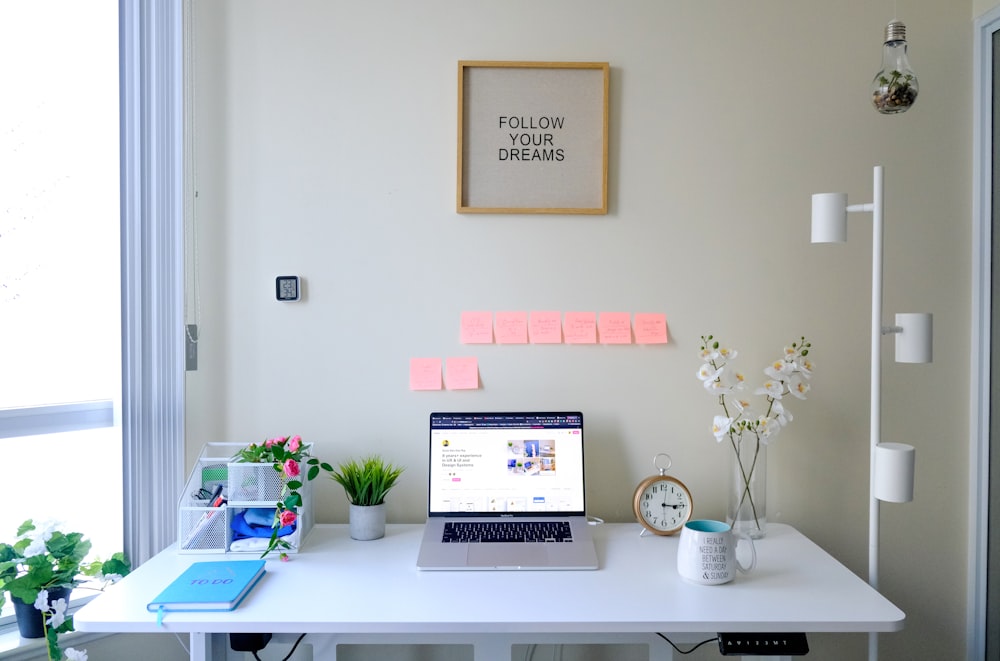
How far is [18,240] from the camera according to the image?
166cm

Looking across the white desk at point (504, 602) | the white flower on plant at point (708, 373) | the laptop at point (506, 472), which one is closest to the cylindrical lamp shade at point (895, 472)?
the white desk at point (504, 602)

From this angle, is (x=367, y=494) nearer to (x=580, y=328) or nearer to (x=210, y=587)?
(x=210, y=587)

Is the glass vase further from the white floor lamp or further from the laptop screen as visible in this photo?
the laptop screen

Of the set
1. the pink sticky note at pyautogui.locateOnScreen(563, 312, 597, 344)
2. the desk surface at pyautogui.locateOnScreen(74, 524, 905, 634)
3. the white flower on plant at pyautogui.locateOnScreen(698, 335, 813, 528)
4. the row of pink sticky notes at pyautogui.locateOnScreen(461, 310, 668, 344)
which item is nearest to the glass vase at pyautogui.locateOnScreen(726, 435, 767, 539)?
the white flower on plant at pyautogui.locateOnScreen(698, 335, 813, 528)

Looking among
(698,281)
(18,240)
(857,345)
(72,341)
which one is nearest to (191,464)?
(72,341)

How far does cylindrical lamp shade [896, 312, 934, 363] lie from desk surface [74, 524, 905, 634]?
527 mm

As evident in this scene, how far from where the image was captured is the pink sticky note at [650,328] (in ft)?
6.20

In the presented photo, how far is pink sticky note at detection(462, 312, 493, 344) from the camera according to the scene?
189 cm

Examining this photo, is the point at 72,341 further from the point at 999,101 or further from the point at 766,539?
the point at 999,101

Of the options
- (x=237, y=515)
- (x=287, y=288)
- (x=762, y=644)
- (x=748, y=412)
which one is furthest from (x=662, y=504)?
(x=287, y=288)

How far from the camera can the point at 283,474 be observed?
1.64m

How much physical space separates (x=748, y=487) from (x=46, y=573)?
173 cm

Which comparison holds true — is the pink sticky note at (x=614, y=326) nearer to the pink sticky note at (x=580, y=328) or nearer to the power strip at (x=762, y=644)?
the pink sticky note at (x=580, y=328)

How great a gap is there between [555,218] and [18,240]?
4.55 feet
